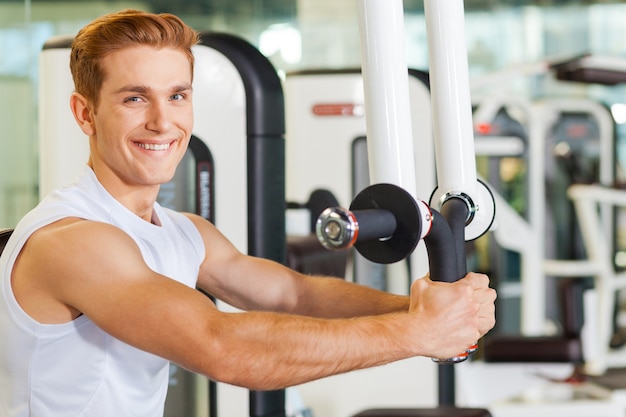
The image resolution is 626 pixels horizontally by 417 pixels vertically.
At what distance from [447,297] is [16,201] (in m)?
2.43

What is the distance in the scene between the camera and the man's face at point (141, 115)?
1472 millimetres

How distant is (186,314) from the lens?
1290mm

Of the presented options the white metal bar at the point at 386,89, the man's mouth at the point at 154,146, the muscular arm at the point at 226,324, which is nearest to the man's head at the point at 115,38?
the man's mouth at the point at 154,146

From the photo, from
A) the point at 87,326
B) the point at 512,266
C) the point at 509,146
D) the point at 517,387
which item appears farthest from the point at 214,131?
the point at 512,266

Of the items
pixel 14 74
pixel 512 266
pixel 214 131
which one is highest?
pixel 14 74

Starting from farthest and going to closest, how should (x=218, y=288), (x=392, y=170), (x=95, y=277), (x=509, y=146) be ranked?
(x=509, y=146), (x=218, y=288), (x=95, y=277), (x=392, y=170)

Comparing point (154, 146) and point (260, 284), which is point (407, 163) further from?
point (260, 284)

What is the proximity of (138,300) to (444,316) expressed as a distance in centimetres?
43

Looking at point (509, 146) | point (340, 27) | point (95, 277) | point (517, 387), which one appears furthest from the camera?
point (340, 27)

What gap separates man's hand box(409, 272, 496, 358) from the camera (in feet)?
4.07

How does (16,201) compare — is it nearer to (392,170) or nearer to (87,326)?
(87,326)

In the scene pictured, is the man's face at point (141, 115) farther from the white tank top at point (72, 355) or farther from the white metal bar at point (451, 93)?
the white metal bar at point (451, 93)

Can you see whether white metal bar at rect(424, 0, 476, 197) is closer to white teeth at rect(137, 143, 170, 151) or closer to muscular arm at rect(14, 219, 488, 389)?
muscular arm at rect(14, 219, 488, 389)

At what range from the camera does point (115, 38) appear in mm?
1469
